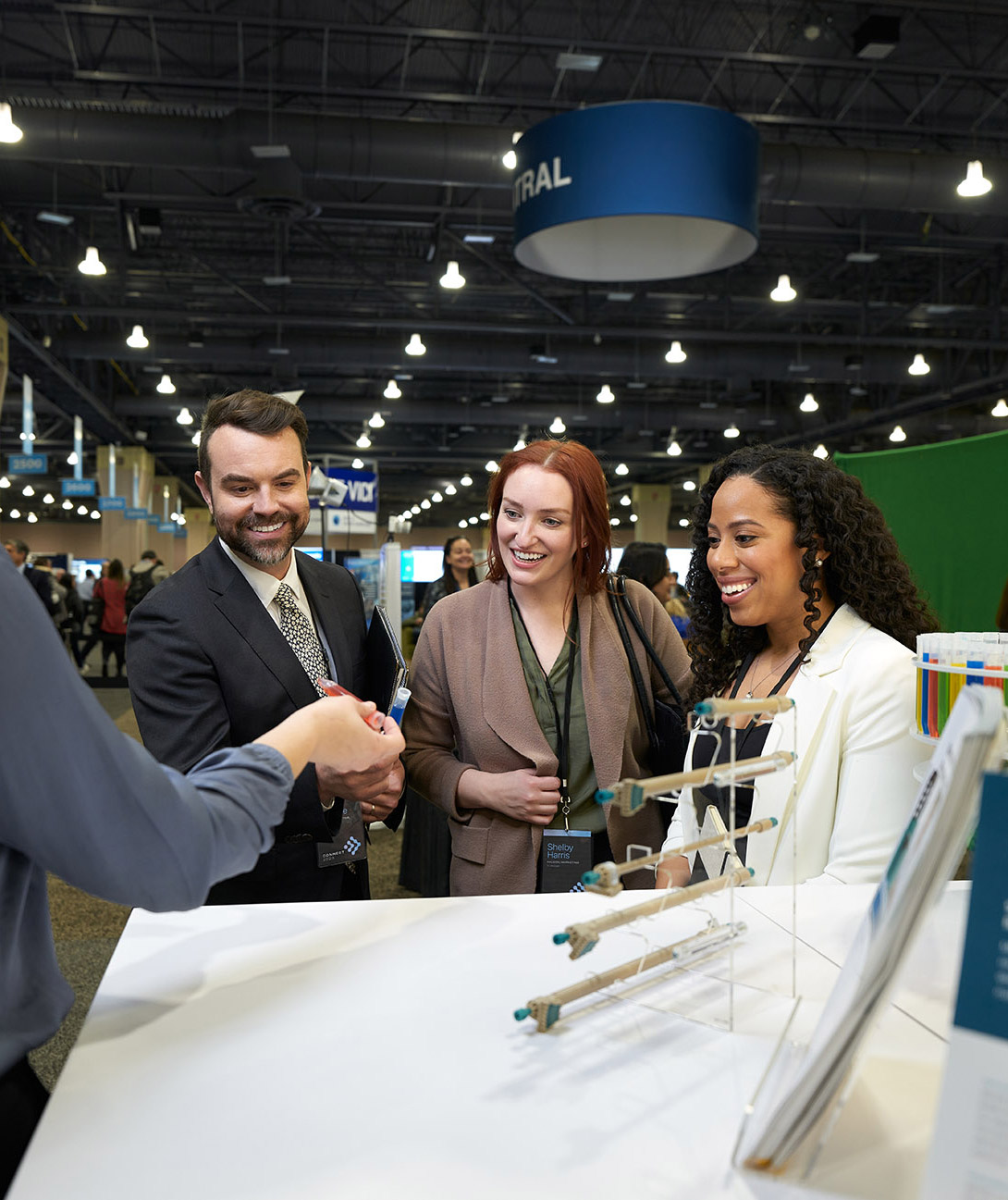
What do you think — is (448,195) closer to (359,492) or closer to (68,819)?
(359,492)

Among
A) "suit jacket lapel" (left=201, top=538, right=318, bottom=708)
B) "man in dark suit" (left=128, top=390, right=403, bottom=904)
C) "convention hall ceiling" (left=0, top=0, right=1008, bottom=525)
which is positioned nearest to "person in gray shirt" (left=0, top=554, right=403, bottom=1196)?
"man in dark suit" (left=128, top=390, right=403, bottom=904)

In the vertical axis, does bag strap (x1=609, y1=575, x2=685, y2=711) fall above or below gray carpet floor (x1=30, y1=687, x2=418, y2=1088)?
above

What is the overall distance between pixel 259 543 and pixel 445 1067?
54.7 inches

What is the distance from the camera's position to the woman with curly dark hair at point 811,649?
5.95 feet

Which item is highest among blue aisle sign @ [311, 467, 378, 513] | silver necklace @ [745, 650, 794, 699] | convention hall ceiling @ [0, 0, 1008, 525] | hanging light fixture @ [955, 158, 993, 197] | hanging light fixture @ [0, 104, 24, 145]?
convention hall ceiling @ [0, 0, 1008, 525]

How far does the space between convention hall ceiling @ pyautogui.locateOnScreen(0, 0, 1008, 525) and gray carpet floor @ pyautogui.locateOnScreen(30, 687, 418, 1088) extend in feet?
17.6

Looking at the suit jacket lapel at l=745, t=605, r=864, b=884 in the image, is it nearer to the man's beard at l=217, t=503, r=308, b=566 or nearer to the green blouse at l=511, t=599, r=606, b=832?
the green blouse at l=511, t=599, r=606, b=832

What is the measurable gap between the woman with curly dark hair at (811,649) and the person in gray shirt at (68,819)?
2.33 ft

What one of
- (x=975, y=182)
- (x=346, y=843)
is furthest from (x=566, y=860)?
(x=975, y=182)

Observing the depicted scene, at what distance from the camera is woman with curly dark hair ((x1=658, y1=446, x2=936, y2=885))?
1.81 m

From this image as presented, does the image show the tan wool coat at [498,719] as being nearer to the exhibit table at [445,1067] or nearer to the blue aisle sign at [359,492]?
the exhibit table at [445,1067]

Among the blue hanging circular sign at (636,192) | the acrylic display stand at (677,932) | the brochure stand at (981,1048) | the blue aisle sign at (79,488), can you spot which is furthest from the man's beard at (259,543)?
the blue aisle sign at (79,488)

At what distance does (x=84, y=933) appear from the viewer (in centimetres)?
458

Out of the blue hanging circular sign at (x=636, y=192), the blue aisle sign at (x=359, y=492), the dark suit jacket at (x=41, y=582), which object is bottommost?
the dark suit jacket at (x=41, y=582)
